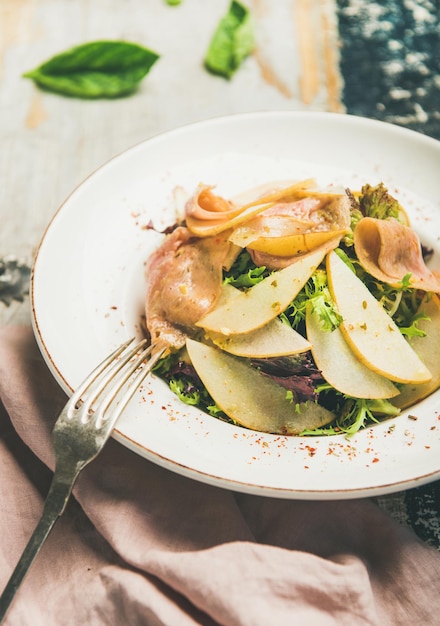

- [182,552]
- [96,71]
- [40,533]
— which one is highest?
[96,71]

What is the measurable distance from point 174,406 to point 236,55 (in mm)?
3192

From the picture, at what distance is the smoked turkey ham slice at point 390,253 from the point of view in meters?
3.04

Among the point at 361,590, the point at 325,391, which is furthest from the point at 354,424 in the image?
the point at 361,590

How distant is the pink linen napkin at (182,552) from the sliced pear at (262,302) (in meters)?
0.69

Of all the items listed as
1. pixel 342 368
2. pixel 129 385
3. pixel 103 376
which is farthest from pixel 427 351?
pixel 103 376

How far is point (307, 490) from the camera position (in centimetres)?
246

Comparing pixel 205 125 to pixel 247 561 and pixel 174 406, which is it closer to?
pixel 174 406

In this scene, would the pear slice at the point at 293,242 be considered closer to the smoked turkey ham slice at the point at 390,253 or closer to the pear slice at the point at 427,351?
the smoked turkey ham slice at the point at 390,253

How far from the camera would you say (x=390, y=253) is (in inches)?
120

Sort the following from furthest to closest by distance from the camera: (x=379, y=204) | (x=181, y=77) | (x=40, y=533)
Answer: (x=181, y=77) → (x=379, y=204) → (x=40, y=533)

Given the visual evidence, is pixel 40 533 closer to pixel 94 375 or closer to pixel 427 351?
pixel 94 375

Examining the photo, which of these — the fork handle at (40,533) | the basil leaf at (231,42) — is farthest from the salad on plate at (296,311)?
the basil leaf at (231,42)

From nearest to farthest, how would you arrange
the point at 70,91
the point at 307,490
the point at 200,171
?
the point at 307,490 → the point at 200,171 → the point at 70,91

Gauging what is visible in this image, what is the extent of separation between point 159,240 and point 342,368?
4.11 ft
